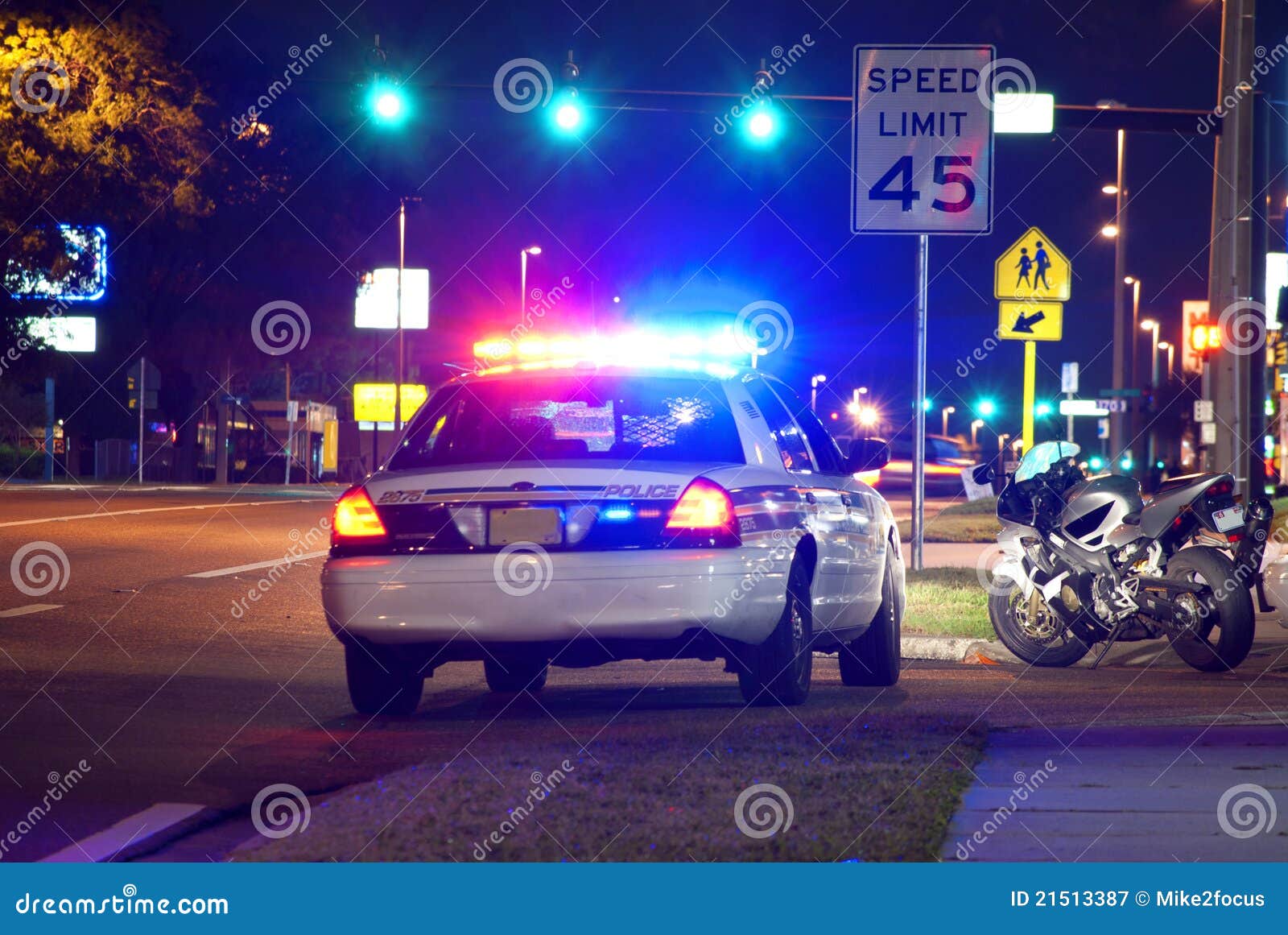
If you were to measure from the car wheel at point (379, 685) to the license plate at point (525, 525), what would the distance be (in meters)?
0.86

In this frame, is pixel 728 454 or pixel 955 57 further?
pixel 955 57

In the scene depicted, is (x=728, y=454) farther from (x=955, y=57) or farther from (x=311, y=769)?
(x=955, y=57)

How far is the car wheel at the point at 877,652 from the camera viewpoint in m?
9.83

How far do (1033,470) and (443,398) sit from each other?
174 inches

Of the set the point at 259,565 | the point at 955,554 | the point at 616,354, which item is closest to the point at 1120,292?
the point at 955,554

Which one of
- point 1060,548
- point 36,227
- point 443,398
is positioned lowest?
point 1060,548

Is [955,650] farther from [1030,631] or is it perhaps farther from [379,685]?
[379,685]

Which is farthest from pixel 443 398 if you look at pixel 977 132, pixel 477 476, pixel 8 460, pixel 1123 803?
pixel 8 460

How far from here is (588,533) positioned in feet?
25.1

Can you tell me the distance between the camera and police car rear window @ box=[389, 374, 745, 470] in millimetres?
8172

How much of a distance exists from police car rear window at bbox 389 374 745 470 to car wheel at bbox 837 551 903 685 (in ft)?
6.30

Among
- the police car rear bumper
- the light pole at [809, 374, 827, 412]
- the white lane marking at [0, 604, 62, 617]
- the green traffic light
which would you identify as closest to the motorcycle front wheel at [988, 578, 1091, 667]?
the light pole at [809, 374, 827, 412]

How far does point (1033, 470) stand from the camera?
11414mm

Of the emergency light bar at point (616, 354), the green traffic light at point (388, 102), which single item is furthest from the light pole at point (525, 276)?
the emergency light bar at point (616, 354)
